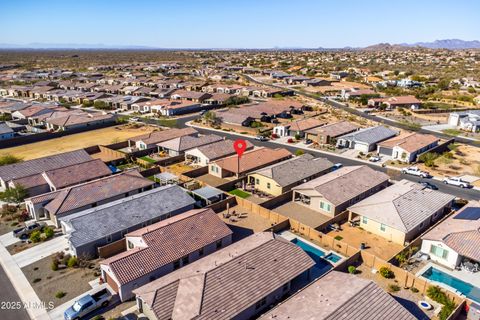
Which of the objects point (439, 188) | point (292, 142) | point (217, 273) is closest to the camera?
point (217, 273)

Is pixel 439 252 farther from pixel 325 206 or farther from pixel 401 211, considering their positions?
pixel 325 206

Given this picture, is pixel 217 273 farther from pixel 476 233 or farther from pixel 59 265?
pixel 476 233

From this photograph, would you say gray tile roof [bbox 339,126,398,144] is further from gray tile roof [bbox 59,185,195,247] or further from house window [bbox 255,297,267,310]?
house window [bbox 255,297,267,310]

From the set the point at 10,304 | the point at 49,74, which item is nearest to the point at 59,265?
the point at 10,304

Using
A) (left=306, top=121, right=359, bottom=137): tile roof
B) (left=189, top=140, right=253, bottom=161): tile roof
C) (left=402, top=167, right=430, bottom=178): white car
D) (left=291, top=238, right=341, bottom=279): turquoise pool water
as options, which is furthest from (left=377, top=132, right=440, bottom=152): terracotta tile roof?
(left=291, top=238, right=341, bottom=279): turquoise pool water

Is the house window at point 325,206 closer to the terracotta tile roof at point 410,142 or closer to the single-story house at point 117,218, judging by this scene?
the single-story house at point 117,218

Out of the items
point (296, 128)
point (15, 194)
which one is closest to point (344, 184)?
point (296, 128)

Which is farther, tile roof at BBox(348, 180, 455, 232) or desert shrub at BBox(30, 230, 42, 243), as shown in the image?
tile roof at BBox(348, 180, 455, 232)
